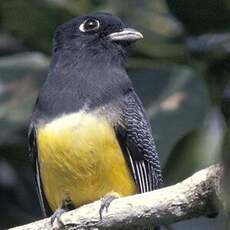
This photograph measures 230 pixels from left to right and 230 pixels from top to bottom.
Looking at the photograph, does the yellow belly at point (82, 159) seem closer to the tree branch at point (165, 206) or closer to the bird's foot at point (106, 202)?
the bird's foot at point (106, 202)

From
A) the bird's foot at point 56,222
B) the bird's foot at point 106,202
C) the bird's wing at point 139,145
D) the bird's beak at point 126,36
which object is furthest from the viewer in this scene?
the bird's beak at point 126,36

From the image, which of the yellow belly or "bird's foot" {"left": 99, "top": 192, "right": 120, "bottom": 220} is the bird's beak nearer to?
the yellow belly

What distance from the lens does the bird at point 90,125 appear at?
177 inches

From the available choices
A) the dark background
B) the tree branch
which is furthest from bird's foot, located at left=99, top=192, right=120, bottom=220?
the dark background

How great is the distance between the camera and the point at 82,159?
178 inches

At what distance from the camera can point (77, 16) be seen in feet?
18.0

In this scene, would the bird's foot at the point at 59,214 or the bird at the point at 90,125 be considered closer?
the bird's foot at the point at 59,214

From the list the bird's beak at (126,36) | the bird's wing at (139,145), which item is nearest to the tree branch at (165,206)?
the bird's wing at (139,145)

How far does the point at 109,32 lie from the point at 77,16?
0.45 m

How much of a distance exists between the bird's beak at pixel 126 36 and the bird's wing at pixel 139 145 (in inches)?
11.4

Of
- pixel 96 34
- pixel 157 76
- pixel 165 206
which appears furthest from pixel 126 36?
pixel 165 206

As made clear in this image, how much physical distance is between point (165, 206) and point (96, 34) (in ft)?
5.69

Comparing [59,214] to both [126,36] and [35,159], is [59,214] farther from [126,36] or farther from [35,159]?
[126,36]

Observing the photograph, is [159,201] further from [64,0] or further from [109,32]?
[64,0]
